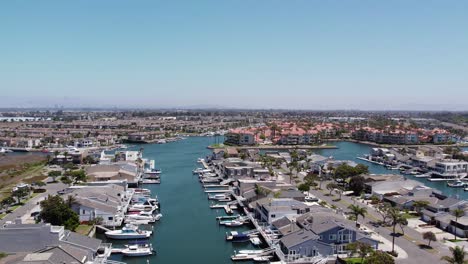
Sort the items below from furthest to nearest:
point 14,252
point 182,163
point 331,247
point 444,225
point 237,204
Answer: point 182,163 < point 237,204 < point 444,225 < point 331,247 < point 14,252

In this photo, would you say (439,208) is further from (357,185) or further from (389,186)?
(357,185)

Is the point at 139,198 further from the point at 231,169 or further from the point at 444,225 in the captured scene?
the point at 444,225

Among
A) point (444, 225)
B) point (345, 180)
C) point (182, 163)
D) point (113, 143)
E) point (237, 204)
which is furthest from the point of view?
point (113, 143)

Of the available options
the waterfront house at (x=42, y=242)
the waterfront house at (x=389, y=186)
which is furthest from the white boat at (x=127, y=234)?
the waterfront house at (x=389, y=186)

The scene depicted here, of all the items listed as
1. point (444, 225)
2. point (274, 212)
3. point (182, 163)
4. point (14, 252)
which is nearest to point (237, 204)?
point (274, 212)

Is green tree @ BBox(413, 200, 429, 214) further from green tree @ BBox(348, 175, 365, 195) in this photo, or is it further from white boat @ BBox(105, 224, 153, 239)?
white boat @ BBox(105, 224, 153, 239)

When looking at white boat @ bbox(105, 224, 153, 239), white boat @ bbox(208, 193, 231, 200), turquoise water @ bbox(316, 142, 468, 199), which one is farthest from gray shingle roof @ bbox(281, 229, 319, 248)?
turquoise water @ bbox(316, 142, 468, 199)
